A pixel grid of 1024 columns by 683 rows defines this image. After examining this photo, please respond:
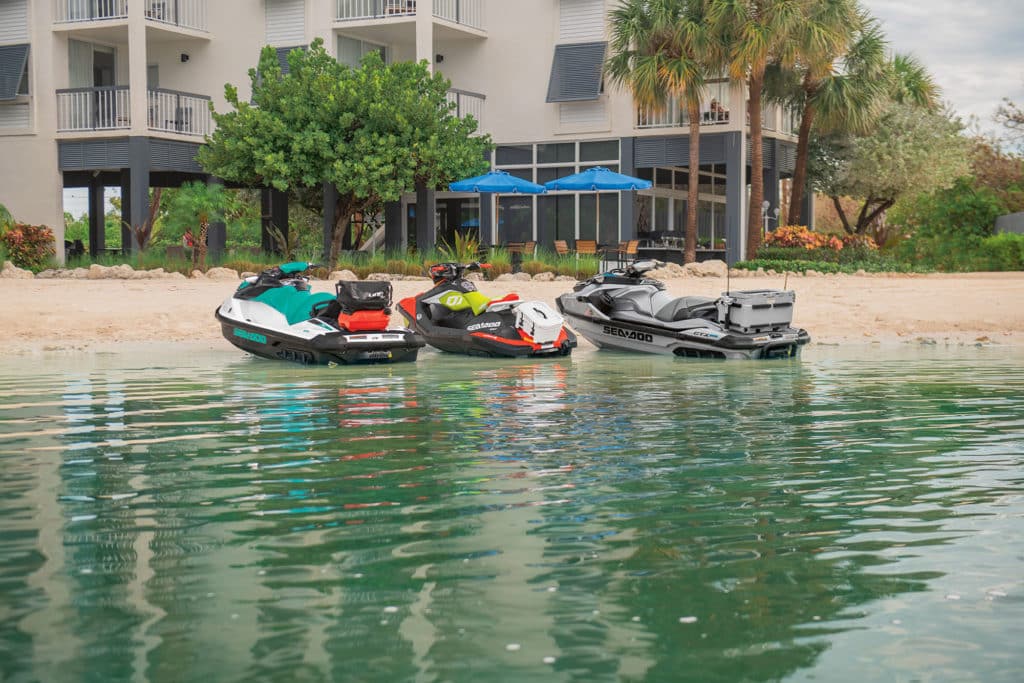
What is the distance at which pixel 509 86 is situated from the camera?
116ft

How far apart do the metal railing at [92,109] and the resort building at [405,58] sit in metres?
0.06

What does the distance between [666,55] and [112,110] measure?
13.8 metres

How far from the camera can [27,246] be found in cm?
3006

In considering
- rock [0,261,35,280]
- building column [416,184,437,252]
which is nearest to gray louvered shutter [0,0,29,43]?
rock [0,261,35,280]

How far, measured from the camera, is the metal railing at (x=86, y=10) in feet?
109

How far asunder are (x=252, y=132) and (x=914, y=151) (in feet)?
71.4

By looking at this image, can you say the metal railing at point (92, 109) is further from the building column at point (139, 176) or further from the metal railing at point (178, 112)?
the building column at point (139, 176)

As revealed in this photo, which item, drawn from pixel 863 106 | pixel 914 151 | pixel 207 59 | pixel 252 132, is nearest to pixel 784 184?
pixel 914 151

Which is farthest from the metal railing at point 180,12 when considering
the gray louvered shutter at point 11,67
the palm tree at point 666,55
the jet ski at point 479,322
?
the jet ski at point 479,322

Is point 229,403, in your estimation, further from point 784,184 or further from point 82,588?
point 784,184

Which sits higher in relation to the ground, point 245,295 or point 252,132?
point 252,132

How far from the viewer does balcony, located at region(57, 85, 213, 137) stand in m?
33.1

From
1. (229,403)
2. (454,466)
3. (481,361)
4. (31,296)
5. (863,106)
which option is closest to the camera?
(454,466)

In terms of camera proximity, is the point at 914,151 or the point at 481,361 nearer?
the point at 481,361
